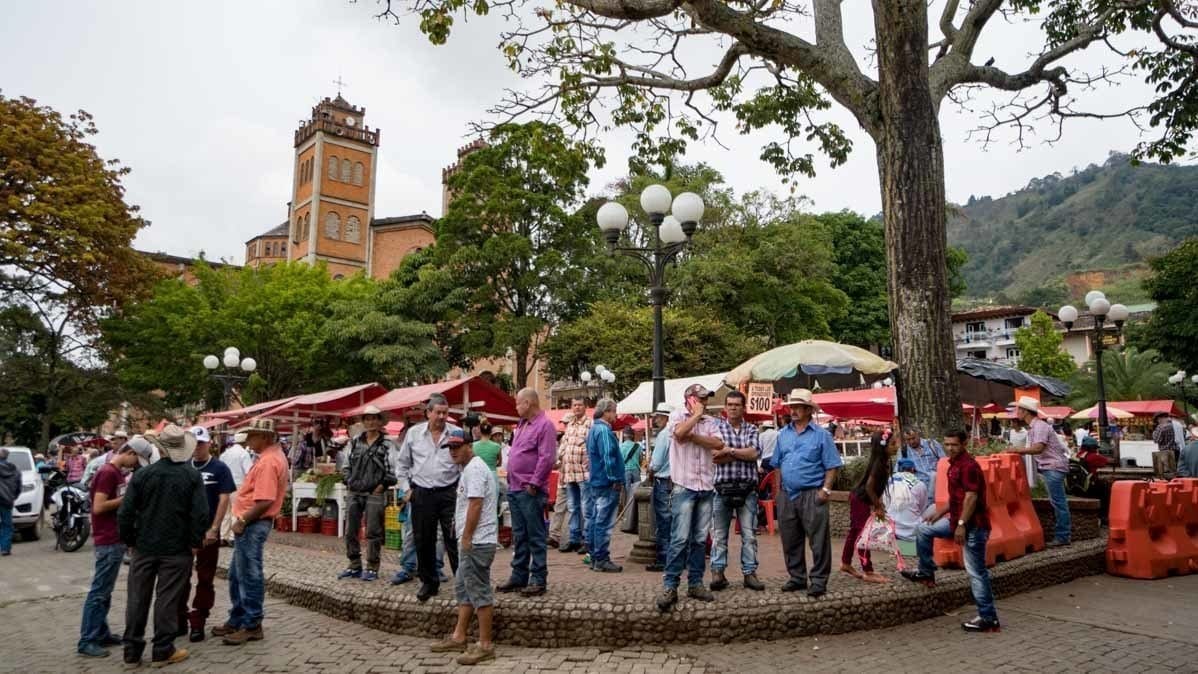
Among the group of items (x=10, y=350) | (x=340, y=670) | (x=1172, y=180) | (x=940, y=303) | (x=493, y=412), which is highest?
(x=1172, y=180)

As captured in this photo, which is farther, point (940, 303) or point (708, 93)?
point (708, 93)

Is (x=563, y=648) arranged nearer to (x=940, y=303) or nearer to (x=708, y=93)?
(x=940, y=303)

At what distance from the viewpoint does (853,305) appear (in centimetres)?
4556

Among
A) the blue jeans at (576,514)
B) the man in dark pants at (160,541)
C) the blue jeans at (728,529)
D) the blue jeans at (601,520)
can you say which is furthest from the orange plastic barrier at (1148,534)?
the man in dark pants at (160,541)

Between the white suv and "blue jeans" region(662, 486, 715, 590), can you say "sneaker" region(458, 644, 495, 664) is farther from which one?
the white suv

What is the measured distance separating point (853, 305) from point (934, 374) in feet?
125

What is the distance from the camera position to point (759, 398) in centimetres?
1193

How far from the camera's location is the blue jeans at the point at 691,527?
20.4ft

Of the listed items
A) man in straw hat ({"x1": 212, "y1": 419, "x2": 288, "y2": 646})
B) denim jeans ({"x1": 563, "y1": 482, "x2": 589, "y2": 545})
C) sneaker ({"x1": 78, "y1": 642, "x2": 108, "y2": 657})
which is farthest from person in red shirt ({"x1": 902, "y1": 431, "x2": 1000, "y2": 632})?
sneaker ({"x1": 78, "y1": 642, "x2": 108, "y2": 657})

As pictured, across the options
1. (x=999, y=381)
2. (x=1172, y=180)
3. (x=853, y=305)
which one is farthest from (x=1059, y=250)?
(x=999, y=381)

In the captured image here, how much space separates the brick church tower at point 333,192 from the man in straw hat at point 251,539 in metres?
52.6

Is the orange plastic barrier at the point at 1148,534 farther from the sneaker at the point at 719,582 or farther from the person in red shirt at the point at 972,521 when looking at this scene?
the sneaker at the point at 719,582

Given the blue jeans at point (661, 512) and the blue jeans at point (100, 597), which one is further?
the blue jeans at point (661, 512)

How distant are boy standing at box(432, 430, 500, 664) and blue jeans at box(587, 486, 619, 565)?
2.64 meters
